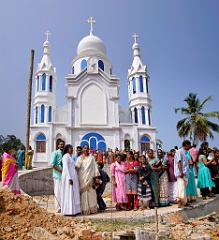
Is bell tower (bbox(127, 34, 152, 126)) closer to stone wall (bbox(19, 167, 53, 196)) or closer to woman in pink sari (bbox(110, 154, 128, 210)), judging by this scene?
stone wall (bbox(19, 167, 53, 196))

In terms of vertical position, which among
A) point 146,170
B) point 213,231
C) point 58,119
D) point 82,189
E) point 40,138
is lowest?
point 213,231

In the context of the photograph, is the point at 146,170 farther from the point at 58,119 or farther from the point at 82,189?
the point at 58,119

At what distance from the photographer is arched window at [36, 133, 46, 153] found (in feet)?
70.5

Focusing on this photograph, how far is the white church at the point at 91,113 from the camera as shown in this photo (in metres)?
21.7

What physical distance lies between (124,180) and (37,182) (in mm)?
5367

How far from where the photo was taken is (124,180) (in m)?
6.32

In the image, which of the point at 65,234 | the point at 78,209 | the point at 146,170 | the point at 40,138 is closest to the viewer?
the point at 65,234

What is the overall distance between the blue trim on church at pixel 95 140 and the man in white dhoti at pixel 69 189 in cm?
1613

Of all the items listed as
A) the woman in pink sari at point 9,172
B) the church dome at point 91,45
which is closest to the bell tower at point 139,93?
the church dome at point 91,45

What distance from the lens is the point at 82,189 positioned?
568cm

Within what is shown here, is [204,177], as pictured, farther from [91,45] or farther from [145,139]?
[91,45]

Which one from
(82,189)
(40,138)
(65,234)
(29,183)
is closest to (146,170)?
(82,189)

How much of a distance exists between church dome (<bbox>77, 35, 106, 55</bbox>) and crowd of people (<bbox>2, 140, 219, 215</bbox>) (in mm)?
23353

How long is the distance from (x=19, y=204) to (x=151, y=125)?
19.9m
